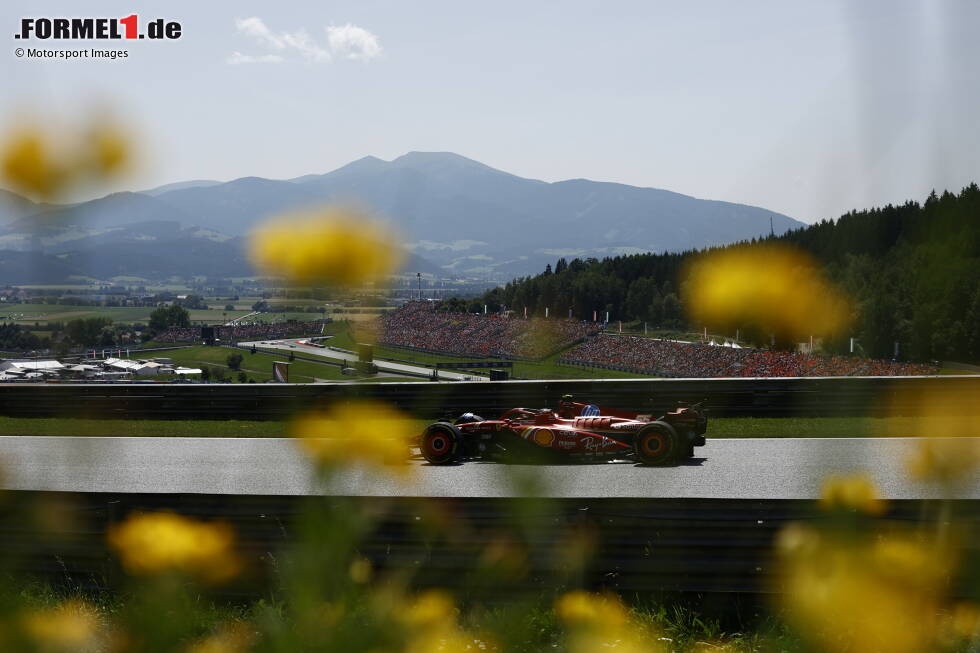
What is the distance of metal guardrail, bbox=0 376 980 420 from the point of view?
1352cm

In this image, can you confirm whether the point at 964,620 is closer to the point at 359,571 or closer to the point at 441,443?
the point at 359,571

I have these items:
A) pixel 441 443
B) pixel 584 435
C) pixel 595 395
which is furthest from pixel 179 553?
pixel 595 395

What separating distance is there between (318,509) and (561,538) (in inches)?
109

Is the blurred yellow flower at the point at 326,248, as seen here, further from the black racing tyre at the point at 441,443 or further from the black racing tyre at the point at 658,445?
the black racing tyre at the point at 441,443

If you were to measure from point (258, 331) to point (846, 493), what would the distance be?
8.31ft

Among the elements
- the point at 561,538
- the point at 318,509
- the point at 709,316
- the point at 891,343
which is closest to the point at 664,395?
the point at 891,343

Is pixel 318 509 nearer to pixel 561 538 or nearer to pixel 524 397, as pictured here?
pixel 561 538

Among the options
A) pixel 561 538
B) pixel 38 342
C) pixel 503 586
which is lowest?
pixel 561 538

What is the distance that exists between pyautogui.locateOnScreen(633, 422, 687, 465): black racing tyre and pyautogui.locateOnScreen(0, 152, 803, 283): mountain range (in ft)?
19.1

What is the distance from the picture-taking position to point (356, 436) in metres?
1.53

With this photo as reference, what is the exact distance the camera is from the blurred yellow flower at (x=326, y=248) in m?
1.23

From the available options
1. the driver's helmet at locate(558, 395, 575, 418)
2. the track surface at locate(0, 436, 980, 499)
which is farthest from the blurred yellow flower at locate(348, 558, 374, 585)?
the driver's helmet at locate(558, 395, 575, 418)

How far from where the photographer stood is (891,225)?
188 centimetres

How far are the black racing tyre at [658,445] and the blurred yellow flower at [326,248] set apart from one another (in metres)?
9.84
